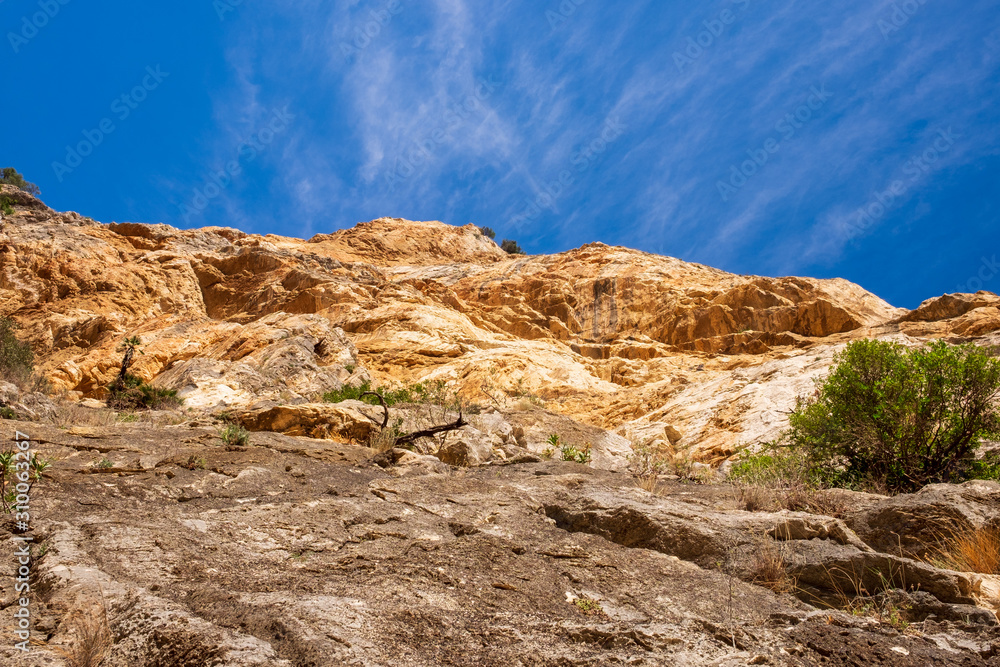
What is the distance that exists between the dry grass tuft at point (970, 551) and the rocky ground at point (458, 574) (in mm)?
204

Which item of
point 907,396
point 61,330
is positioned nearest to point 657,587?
point 907,396

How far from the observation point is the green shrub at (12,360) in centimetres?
1494

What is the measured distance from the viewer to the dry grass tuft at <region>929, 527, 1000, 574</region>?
15.0 ft

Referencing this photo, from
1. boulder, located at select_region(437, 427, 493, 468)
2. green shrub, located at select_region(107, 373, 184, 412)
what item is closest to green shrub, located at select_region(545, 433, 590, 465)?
boulder, located at select_region(437, 427, 493, 468)

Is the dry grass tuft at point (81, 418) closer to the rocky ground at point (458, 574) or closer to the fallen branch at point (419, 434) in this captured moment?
the rocky ground at point (458, 574)

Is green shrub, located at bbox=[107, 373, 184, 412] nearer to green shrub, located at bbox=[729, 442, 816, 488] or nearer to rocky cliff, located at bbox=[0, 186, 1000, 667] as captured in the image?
rocky cliff, located at bbox=[0, 186, 1000, 667]

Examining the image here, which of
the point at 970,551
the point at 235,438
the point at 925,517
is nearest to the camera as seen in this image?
the point at 970,551

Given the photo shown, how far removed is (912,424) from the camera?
8102 mm

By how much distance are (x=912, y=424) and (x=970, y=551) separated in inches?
159

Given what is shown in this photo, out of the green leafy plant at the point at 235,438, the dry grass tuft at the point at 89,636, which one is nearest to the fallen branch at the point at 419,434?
the green leafy plant at the point at 235,438

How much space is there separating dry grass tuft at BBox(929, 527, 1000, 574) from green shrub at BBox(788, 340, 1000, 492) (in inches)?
117

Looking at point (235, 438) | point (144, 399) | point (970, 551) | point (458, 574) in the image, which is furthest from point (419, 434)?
point (144, 399)

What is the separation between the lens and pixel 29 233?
114 ft

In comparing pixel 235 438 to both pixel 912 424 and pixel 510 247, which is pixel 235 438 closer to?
pixel 912 424
